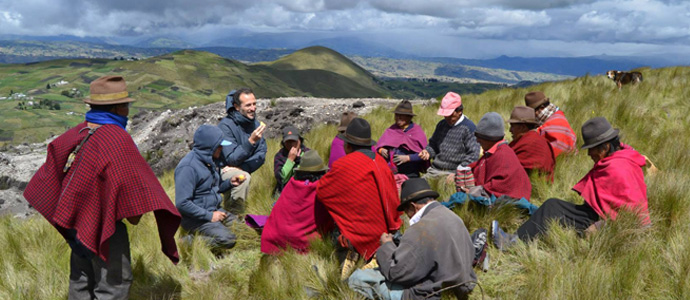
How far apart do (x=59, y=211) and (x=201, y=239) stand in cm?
208

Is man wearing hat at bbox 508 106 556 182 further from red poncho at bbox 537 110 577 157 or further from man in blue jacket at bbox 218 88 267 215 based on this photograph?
man in blue jacket at bbox 218 88 267 215

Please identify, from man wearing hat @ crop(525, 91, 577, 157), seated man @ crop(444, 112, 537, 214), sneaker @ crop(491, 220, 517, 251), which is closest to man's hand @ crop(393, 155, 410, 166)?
seated man @ crop(444, 112, 537, 214)

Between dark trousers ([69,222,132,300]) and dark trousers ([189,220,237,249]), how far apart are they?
1.63 m

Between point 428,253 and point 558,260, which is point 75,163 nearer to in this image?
point 428,253

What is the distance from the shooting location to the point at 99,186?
8.75 ft

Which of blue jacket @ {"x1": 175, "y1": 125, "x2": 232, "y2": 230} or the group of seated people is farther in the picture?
→ blue jacket @ {"x1": 175, "y1": 125, "x2": 232, "y2": 230}

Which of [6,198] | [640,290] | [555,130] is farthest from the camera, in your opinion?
[6,198]

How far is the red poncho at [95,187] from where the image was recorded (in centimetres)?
264

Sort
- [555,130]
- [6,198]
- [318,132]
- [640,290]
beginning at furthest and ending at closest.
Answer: [6,198] < [318,132] < [555,130] < [640,290]

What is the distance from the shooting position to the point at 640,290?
2887mm

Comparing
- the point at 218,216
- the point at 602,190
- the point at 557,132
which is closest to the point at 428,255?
the point at 602,190

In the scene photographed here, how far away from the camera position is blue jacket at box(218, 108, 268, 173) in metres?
5.89

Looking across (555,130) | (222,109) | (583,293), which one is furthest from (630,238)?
(222,109)

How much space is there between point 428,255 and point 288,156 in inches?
131
